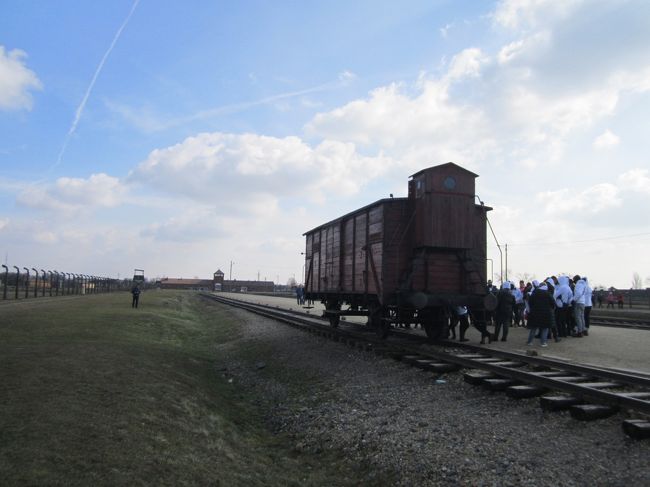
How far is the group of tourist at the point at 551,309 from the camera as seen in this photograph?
1312 centimetres

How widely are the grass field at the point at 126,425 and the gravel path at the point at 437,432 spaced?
51 centimetres

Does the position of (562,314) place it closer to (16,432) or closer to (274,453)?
(274,453)

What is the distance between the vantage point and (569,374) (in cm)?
835

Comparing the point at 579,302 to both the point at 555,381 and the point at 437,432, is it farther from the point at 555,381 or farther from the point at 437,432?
the point at 437,432

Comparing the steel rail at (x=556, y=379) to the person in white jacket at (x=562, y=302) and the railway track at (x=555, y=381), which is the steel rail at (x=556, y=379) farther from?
the person in white jacket at (x=562, y=302)

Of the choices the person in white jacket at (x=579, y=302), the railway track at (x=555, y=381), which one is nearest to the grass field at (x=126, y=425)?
the railway track at (x=555, y=381)

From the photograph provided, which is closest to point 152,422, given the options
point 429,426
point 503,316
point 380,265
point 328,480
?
point 328,480

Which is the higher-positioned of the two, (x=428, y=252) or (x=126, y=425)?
(x=428, y=252)

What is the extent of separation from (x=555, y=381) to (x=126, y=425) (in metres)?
5.93

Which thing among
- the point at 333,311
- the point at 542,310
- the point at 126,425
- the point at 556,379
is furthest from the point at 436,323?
the point at 126,425

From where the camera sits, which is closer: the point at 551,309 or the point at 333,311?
the point at 551,309

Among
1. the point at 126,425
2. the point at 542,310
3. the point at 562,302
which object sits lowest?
the point at 126,425

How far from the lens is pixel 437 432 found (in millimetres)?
6484

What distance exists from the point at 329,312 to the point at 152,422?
10.9 metres
